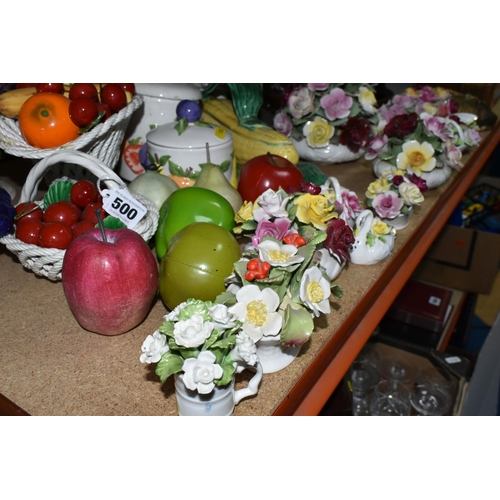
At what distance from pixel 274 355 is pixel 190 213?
0.81 feet

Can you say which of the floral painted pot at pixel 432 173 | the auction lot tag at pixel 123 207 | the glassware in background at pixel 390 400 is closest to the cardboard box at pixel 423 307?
the glassware in background at pixel 390 400

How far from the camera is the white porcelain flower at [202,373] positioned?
42 cm

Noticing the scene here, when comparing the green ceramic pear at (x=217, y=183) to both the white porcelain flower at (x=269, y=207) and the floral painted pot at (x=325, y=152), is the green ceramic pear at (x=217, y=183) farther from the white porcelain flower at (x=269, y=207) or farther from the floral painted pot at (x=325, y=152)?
the floral painted pot at (x=325, y=152)

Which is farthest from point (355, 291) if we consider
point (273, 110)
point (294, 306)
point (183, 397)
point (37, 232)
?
point (273, 110)

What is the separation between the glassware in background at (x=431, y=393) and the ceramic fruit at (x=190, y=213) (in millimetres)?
779

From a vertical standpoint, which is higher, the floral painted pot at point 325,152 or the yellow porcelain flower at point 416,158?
the yellow porcelain flower at point 416,158

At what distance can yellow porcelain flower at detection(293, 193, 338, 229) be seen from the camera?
551 millimetres

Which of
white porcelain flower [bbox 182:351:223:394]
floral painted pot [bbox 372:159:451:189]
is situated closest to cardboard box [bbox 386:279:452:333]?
floral painted pot [bbox 372:159:451:189]

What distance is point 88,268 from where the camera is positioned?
0.55 metres

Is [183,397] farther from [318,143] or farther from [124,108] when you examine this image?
[318,143]

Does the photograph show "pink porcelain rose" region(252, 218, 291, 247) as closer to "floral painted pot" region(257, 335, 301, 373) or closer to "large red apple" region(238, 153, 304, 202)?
"floral painted pot" region(257, 335, 301, 373)

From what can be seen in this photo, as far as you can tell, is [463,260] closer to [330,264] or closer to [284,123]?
[284,123]

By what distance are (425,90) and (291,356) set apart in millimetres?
922

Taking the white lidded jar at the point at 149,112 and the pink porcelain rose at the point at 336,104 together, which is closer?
the white lidded jar at the point at 149,112
